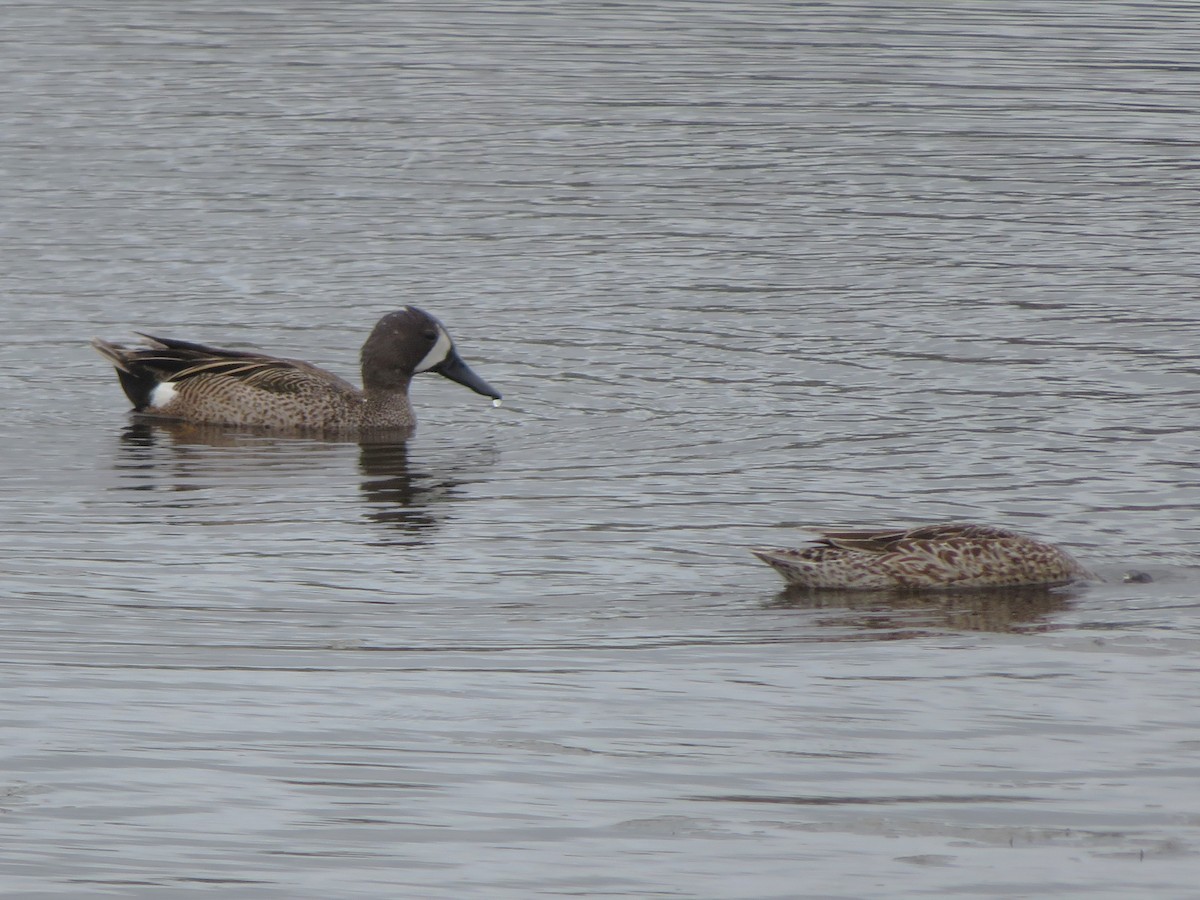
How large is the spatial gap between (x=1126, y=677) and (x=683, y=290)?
1016 centimetres

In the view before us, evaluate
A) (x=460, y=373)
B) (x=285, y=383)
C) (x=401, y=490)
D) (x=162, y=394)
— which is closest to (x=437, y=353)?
(x=460, y=373)

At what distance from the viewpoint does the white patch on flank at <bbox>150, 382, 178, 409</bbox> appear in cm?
1534

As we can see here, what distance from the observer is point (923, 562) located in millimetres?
10555

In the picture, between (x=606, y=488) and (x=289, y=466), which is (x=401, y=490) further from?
(x=606, y=488)

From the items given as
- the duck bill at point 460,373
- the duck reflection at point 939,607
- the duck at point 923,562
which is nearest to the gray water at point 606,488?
the duck reflection at point 939,607

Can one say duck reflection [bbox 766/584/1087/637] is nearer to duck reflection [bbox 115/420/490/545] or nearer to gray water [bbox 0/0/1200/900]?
gray water [bbox 0/0/1200/900]

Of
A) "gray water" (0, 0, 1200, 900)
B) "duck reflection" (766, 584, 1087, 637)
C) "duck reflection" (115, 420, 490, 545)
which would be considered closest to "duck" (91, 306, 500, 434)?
"duck reflection" (115, 420, 490, 545)

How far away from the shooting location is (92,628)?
9.54 m

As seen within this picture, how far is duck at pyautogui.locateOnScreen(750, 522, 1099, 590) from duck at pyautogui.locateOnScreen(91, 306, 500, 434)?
506cm

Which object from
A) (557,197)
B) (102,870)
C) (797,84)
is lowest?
(102,870)

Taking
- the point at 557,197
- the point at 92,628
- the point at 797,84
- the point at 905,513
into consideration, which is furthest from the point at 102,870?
the point at 797,84

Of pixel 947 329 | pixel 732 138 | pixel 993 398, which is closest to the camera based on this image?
pixel 993 398

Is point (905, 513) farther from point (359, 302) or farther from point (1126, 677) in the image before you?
point (359, 302)

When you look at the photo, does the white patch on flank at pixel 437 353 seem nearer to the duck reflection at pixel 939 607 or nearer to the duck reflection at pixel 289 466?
the duck reflection at pixel 289 466
